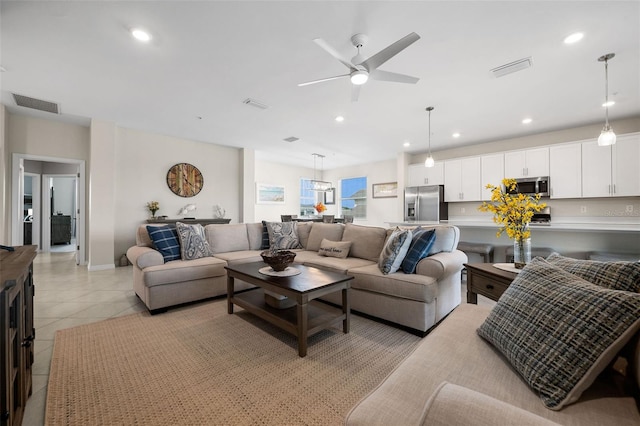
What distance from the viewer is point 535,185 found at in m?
4.88

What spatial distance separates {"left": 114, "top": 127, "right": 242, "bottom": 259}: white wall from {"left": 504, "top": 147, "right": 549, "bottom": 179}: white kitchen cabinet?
6004mm

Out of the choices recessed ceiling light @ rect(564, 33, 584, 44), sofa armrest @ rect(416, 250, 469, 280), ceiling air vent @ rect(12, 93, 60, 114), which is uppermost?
ceiling air vent @ rect(12, 93, 60, 114)

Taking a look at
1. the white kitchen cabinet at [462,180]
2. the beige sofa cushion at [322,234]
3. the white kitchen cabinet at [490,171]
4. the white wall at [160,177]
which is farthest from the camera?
the white kitchen cabinet at [462,180]

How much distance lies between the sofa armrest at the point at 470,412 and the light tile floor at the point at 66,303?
1.95m

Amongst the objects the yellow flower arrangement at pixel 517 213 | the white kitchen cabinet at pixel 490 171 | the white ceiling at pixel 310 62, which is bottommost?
the yellow flower arrangement at pixel 517 213

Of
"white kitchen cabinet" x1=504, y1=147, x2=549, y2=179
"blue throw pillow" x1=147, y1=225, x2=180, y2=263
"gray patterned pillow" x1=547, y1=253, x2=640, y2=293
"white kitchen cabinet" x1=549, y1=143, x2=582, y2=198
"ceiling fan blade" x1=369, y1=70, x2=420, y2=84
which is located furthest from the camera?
"white kitchen cabinet" x1=504, y1=147, x2=549, y2=179

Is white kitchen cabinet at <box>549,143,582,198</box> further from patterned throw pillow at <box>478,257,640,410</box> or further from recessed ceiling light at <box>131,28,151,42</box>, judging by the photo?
recessed ceiling light at <box>131,28,151,42</box>

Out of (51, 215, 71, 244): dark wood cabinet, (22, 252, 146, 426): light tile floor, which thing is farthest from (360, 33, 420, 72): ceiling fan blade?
(51, 215, 71, 244): dark wood cabinet

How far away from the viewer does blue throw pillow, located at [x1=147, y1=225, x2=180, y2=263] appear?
124 inches

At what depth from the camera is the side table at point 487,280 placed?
1.70 meters

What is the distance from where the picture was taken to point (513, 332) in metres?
1.04

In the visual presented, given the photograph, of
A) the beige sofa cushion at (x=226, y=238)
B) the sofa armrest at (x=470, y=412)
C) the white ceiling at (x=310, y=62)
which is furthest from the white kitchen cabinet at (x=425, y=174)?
the sofa armrest at (x=470, y=412)

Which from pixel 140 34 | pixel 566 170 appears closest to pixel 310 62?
pixel 140 34

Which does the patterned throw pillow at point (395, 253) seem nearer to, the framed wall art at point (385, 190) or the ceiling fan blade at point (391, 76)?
the ceiling fan blade at point (391, 76)
